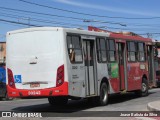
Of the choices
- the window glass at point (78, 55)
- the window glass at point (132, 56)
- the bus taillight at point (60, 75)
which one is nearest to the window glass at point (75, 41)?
the window glass at point (78, 55)

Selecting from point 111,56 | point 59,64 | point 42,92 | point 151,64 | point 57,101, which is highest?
point 111,56

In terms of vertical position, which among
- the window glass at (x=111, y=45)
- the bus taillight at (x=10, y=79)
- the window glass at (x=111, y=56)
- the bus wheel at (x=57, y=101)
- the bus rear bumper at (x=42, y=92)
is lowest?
the bus wheel at (x=57, y=101)

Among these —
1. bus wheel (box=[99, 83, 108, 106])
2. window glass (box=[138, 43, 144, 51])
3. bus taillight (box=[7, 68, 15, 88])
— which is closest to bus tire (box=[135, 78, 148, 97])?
window glass (box=[138, 43, 144, 51])

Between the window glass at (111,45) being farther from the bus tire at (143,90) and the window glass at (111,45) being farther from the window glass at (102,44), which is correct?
the bus tire at (143,90)

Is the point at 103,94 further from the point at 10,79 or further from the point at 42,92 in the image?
the point at 10,79

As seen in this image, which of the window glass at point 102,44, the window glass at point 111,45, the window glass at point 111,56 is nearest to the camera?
the window glass at point 102,44

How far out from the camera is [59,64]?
1535 centimetres

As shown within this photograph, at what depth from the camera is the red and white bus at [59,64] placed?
1539 cm

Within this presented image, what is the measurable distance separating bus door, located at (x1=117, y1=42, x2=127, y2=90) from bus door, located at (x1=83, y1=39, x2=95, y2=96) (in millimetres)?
2944

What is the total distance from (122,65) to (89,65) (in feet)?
11.8

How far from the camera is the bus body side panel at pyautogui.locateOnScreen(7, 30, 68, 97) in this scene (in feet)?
50.5

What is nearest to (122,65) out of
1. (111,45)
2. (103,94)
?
(111,45)

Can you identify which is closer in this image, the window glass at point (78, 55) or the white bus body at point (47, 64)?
the white bus body at point (47, 64)

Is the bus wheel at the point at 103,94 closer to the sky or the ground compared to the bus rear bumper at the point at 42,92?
closer to the ground
